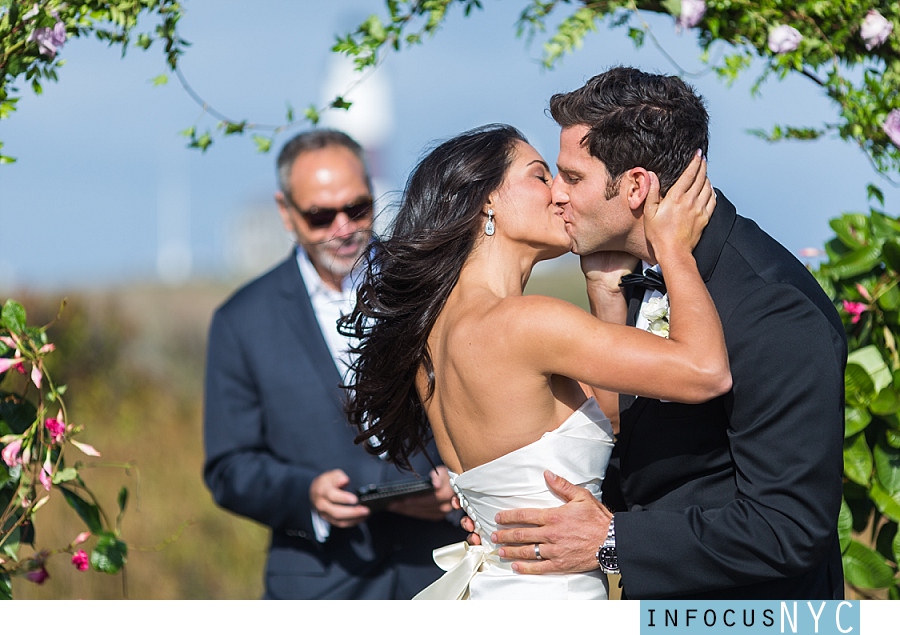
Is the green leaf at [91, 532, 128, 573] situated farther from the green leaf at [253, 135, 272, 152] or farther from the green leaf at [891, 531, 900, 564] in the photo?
the green leaf at [891, 531, 900, 564]

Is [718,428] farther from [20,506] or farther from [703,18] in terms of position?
[20,506]

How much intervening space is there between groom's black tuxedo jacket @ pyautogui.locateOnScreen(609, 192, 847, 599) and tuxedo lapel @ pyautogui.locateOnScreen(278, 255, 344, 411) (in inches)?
71.4

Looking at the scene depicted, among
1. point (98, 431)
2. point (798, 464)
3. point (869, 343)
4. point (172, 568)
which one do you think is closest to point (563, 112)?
point (798, 464)

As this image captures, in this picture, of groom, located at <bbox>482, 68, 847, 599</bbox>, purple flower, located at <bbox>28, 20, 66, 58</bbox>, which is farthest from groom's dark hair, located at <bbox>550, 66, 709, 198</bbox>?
purple flower, located at <bbox>28, 20, 66, 58</bbox>

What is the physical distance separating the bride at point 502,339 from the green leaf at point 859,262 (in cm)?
113


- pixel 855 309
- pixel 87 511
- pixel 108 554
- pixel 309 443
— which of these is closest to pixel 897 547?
pixel 855 309

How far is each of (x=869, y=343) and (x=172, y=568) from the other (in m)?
6.53

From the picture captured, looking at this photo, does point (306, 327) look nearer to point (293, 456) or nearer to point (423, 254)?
point (293, 456)

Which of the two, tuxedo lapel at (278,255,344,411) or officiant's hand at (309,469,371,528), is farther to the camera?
tuxedo lapel at (278,255,344,411)

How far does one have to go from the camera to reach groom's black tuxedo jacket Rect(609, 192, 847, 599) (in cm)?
241

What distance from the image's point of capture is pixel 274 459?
420cm

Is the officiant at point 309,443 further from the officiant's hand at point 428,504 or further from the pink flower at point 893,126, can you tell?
the pink flower at point 893,126

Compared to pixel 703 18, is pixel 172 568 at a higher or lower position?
lower

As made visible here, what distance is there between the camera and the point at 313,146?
477 centimetres
